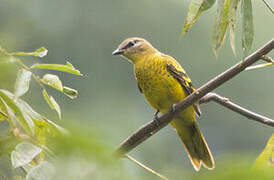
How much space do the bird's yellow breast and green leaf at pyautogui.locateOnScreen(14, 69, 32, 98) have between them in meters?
2.17

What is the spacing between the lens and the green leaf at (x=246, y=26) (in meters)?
1.59

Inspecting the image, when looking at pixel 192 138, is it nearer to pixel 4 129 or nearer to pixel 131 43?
pixel 131 43

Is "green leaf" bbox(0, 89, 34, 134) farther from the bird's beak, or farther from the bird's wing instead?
the bird's beak

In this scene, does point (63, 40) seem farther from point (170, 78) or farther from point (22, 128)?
point (22, 128)

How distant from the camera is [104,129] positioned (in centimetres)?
69

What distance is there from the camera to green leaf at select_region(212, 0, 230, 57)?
1646 mm

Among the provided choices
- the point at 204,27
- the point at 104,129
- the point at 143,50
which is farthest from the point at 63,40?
the point at 104,129

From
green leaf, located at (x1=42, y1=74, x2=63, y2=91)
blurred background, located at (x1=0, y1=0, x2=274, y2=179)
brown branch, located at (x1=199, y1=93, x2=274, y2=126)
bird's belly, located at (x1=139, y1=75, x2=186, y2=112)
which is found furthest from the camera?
blurred background, located at (x1=0, y1=0, x2=274, y2=179)

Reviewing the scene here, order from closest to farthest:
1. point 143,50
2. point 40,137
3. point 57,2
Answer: point 40,137
point 143,50
point 57,2

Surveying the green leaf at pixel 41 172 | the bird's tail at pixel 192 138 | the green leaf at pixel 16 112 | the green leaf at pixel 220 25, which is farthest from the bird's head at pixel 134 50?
the green leaf at pixel 41 172

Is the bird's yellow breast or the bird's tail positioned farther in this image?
the bird's tail

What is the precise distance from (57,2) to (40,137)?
1957cm

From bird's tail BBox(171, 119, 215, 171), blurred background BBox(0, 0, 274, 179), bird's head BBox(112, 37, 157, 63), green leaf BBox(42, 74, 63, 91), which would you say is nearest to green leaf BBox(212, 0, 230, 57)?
green leaf BBox(42, 74, 63, 91)

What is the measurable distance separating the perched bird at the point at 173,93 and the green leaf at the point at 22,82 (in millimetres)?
2144
